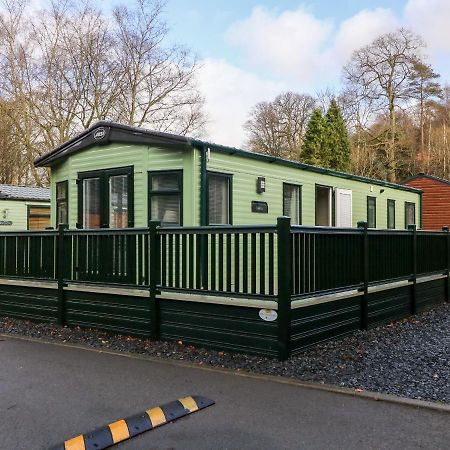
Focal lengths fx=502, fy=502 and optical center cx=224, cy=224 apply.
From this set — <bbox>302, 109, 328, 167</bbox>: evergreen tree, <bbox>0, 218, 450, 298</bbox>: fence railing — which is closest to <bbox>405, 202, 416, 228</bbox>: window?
<bbox>0, 218, 450, 298</bbox>: fence railing

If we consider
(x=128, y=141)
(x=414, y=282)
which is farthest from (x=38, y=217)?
(x=414, y=282)

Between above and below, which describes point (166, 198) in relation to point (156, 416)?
above

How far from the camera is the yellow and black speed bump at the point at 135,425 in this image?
11.0ft

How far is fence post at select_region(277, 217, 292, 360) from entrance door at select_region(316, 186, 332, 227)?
6.51 m

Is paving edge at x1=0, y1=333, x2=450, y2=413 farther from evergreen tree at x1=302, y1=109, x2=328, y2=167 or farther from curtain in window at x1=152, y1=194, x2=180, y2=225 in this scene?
evergreen tree at x1=302, y1=109, x2=328, y2=167

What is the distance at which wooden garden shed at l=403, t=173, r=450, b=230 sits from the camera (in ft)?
72.7

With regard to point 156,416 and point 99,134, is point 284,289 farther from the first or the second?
point 99,134

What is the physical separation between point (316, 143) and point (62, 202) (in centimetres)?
2185

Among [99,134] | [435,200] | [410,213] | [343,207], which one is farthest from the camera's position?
[435,200]

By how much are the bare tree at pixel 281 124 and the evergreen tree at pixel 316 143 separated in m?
5.48

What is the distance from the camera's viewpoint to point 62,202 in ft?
35.1

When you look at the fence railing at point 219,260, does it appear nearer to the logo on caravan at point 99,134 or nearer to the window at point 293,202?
the logo on caravan at point 99,134

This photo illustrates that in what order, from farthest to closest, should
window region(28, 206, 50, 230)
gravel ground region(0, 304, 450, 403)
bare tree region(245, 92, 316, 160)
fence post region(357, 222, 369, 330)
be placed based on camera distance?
bare tree region(245, 92, 316, 160), window region(28, 206, 50, 230), fence post region(357, 222, 369, 330), gravel ground region(0, 304, 450, 403)

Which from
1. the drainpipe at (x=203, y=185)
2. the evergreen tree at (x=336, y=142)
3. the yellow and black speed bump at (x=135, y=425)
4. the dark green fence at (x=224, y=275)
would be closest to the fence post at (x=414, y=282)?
the dark green fence at (x=224, y=275)
